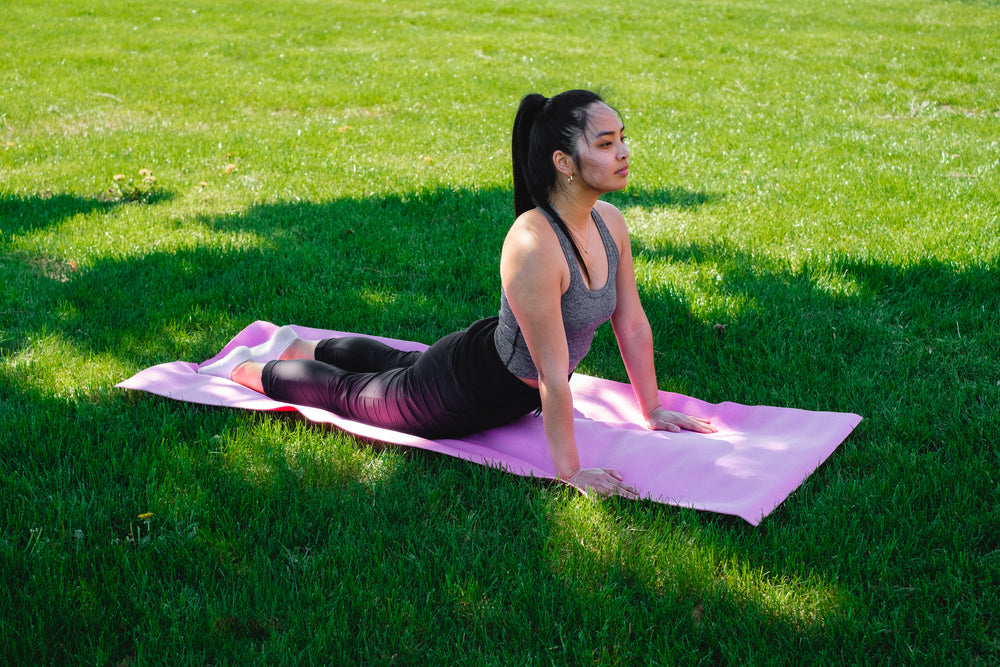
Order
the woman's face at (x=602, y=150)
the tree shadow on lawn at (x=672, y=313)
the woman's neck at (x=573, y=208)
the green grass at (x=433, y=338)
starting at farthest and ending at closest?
the tree shadow on lawn at (x=672, y=313) → the woman's neck at (x=573, y=208) → the woman's face at (x=602, y=150) → the green grass at (x=433, y=338)

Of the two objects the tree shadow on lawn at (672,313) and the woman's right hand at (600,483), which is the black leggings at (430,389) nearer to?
the tree shadow on lawn at (672,313)

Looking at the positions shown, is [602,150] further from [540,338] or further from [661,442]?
[661,442]

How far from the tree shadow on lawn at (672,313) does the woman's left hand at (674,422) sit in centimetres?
35

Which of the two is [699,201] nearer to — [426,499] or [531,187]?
[531,187]

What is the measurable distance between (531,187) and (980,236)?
3.83 metres

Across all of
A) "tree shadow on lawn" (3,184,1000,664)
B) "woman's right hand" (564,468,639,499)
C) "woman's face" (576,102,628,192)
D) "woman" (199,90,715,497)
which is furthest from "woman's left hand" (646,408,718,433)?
"woman's face" (576,102,628,192)

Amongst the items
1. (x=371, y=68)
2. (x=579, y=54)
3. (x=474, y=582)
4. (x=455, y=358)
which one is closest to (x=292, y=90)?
(x=371, y=68)

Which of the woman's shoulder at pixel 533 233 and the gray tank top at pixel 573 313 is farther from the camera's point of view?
the gray tank top at pixel 573 313

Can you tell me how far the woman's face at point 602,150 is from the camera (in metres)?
2.97

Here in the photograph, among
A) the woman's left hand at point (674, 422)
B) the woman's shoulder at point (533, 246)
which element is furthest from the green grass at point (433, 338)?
the woman's shoulder at point (533, 246)

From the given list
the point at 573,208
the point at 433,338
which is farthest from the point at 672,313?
the point at 573,208

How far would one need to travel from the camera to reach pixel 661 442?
3.54 meters

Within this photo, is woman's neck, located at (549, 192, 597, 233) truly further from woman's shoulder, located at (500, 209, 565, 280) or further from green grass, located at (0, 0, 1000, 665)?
green grass, located at (0, 0, 1000, 665)

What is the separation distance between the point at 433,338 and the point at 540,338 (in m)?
1.68
